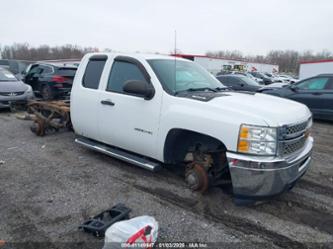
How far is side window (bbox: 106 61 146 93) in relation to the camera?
4055 millimetres

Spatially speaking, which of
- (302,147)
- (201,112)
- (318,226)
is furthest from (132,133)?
(318,226)

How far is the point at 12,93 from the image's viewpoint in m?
9.19

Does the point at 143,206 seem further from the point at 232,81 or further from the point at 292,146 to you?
the point at 232,81

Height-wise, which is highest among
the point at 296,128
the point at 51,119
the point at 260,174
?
the point at 296,128

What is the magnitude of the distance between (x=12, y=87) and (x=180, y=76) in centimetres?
770

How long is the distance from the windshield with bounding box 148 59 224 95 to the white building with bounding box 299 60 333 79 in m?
25.3

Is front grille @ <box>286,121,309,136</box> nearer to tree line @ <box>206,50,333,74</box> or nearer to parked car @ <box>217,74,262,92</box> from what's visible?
parked car @ <box>217,74,262,92</box>

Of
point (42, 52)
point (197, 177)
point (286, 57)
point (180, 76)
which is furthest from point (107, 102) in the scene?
point (286, 57)

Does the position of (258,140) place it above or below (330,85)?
below

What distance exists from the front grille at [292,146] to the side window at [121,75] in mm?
2142

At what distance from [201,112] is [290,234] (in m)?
1.63

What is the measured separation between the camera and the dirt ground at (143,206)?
2744mm

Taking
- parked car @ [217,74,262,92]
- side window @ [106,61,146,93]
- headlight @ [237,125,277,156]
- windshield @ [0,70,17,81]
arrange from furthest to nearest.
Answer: parked car @ [217,74,262,92]
windshield @ [0,70,17,81]
side window @ [106,61,146,93]
headlight @ [237,125,277,156]

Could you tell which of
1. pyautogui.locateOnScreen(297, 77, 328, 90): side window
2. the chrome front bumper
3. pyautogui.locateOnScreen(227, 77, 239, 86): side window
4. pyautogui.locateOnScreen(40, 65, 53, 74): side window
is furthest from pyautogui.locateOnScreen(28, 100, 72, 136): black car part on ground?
pyautogui.locateOnScreen(227, 77, 239, 86): side window
